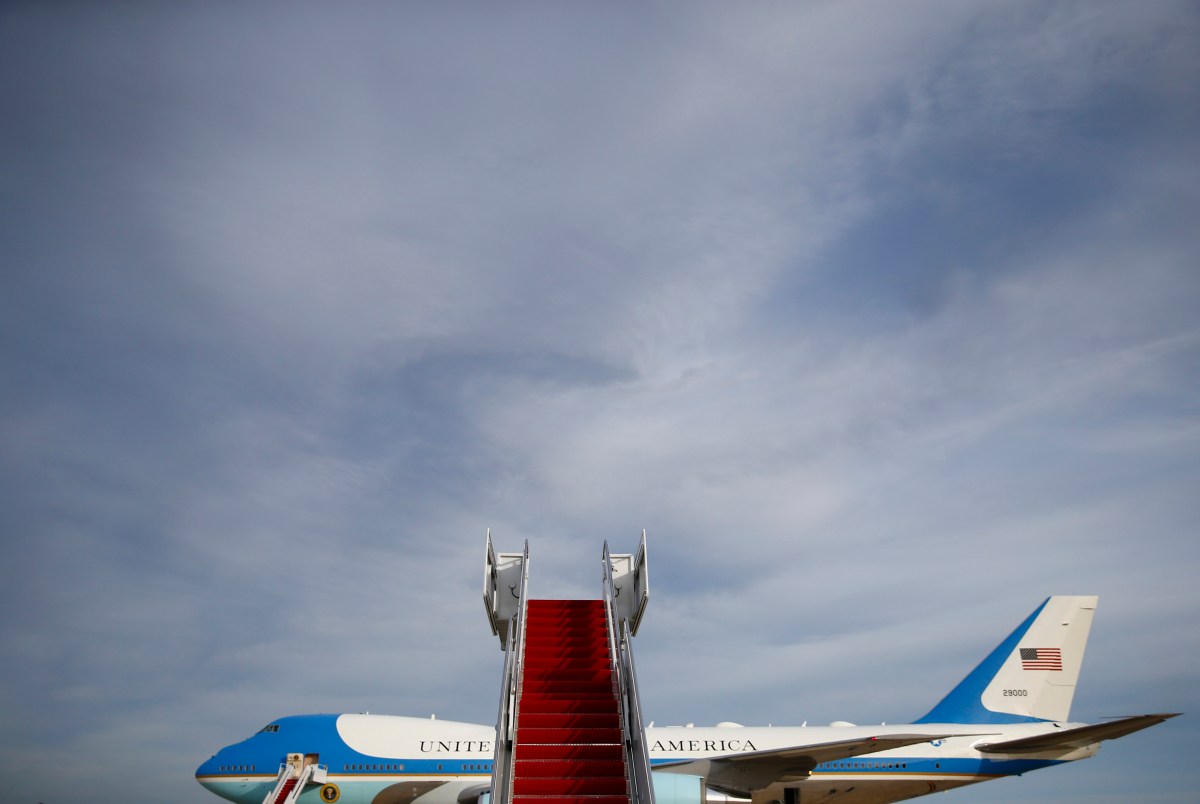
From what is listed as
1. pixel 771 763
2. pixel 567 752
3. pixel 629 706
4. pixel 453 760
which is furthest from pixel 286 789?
pixel 629 706

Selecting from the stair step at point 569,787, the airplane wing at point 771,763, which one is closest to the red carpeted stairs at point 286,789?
the airplane wing at point 771,763

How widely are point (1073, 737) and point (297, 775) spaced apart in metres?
18.9

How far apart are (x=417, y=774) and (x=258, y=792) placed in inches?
154

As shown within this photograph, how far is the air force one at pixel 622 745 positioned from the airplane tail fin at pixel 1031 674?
0.04 meters

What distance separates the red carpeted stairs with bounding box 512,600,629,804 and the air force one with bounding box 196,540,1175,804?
2cm

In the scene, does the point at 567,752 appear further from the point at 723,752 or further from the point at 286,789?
the point at 286,789

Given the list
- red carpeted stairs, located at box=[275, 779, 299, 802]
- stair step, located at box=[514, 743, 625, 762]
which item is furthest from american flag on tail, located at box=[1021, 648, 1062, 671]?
red carpeted stairs, located at box=[275, 779, 299, 802]

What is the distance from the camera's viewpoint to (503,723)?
9.23 m

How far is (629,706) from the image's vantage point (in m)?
9.55

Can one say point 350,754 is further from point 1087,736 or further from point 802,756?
point 1087,736

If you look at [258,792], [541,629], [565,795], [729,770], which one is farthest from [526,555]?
[258,792]

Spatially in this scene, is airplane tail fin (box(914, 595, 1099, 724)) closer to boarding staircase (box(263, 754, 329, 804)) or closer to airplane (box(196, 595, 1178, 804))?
airplane (box(196, 595, 1178, 804))

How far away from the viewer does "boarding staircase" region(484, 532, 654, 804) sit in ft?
29.4

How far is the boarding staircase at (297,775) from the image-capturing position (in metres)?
19.8
